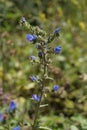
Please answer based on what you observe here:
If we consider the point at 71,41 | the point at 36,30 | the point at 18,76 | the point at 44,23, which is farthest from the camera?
the point at 71,41

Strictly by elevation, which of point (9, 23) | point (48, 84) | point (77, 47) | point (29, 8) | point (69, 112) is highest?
point (29, 8)

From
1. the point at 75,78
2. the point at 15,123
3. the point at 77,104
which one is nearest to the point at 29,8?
the point at 75,78

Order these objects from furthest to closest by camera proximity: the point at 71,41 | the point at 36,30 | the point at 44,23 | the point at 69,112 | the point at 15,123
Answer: the point at 71,41 < the point at 44,23 < the point at 69,112 < the point at 15,123 < the point at 36,30

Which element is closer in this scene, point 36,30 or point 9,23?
point 36,30

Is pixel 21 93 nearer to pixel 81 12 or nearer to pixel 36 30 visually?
pixel 36 30

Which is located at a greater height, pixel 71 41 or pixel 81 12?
pixel 81 12

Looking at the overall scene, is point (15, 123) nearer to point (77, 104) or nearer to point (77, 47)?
point (77, 104)

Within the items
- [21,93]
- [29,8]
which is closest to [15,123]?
[21,93]
